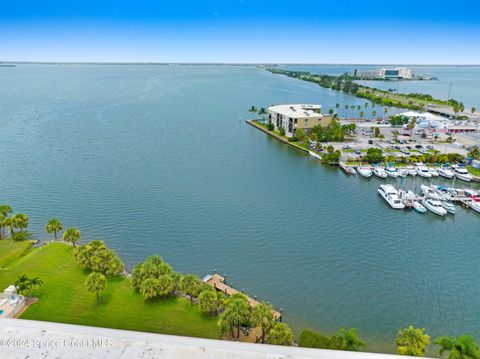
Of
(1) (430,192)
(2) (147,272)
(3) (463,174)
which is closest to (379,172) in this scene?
(1) (430,192)

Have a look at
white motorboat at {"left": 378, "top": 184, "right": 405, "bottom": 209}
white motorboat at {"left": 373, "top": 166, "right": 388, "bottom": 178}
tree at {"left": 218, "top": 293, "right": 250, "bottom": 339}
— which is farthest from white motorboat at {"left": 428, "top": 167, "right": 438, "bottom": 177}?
tree at {"left": 218, "top": 293, "right": 250, "bottom": 339}

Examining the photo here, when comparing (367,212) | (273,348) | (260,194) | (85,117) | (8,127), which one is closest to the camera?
(273,348)

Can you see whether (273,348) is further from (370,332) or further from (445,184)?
(445,184)

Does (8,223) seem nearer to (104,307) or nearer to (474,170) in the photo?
(104,307)

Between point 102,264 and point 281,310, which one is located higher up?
point 102,264

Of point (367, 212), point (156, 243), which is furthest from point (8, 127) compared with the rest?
point (367, 212)

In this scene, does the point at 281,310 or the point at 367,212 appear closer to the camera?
the point at 281,310
